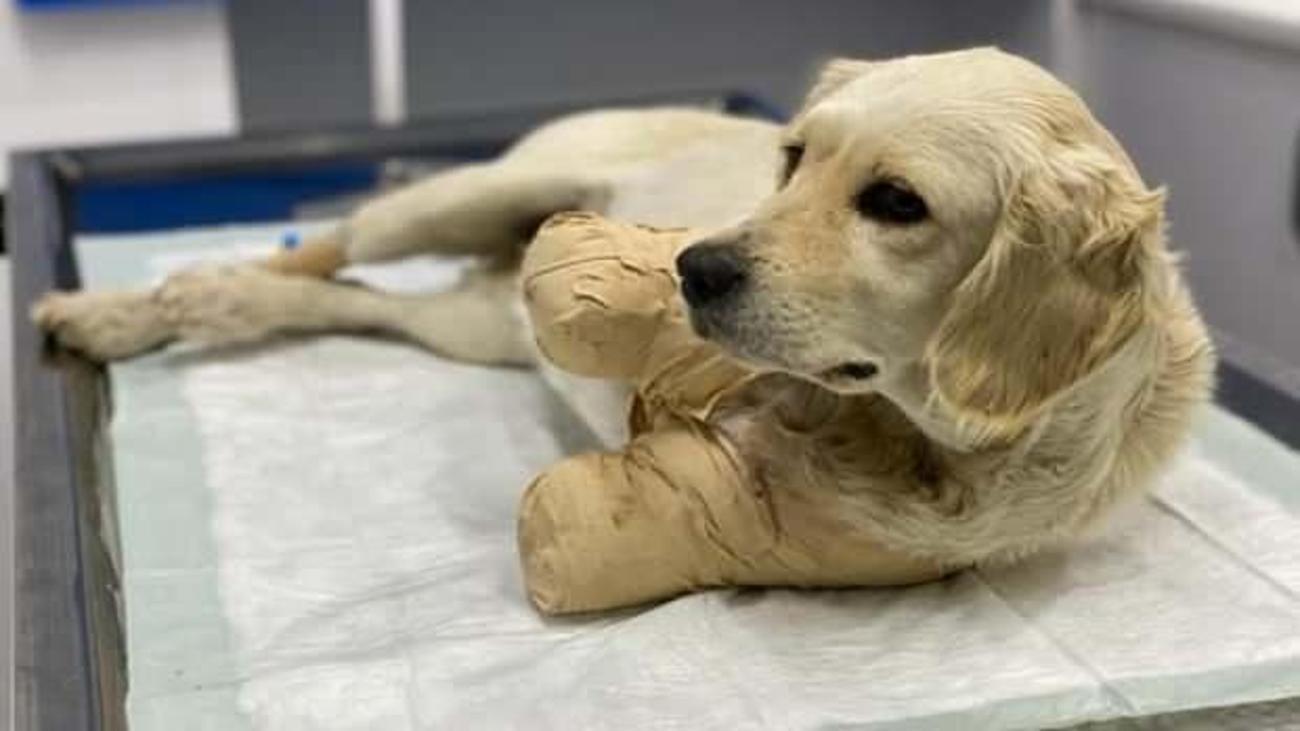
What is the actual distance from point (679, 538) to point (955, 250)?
0.24 meters

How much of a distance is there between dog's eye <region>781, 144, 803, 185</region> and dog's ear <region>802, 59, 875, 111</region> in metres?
0.03

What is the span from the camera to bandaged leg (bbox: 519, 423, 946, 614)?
3.55 feet

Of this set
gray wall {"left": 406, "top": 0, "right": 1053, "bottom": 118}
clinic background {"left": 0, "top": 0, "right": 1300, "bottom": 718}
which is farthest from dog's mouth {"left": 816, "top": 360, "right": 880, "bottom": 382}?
gray wall {"left": 406, "top": 0, "right": 1053, "bottom": 118}

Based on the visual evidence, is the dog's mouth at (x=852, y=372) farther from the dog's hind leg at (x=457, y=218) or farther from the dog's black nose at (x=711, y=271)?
the dog's hind leg at (x=457, y=218)

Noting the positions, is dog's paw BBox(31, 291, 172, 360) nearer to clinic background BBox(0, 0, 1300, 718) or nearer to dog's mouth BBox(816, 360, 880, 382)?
clinic background BBox(0, 0, 1300, 718)

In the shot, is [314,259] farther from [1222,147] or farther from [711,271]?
[1222,147]

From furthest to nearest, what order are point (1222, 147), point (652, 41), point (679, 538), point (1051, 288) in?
point (652, 41), point (1222, 147), point (679, 538), point (1051, 288)

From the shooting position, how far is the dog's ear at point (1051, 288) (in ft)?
3.14

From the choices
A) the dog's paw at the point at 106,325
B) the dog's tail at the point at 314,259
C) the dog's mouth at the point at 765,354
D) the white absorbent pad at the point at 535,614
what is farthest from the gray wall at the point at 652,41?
the dog's mouth at the point at 765,354

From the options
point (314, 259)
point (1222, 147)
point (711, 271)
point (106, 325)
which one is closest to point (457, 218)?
point (314, 259)

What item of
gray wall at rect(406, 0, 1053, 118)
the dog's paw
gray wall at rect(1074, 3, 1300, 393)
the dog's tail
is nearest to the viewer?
the dog's paw

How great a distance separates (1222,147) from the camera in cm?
229

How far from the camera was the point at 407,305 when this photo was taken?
161 centimetres

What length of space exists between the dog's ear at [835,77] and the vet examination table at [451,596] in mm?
295
